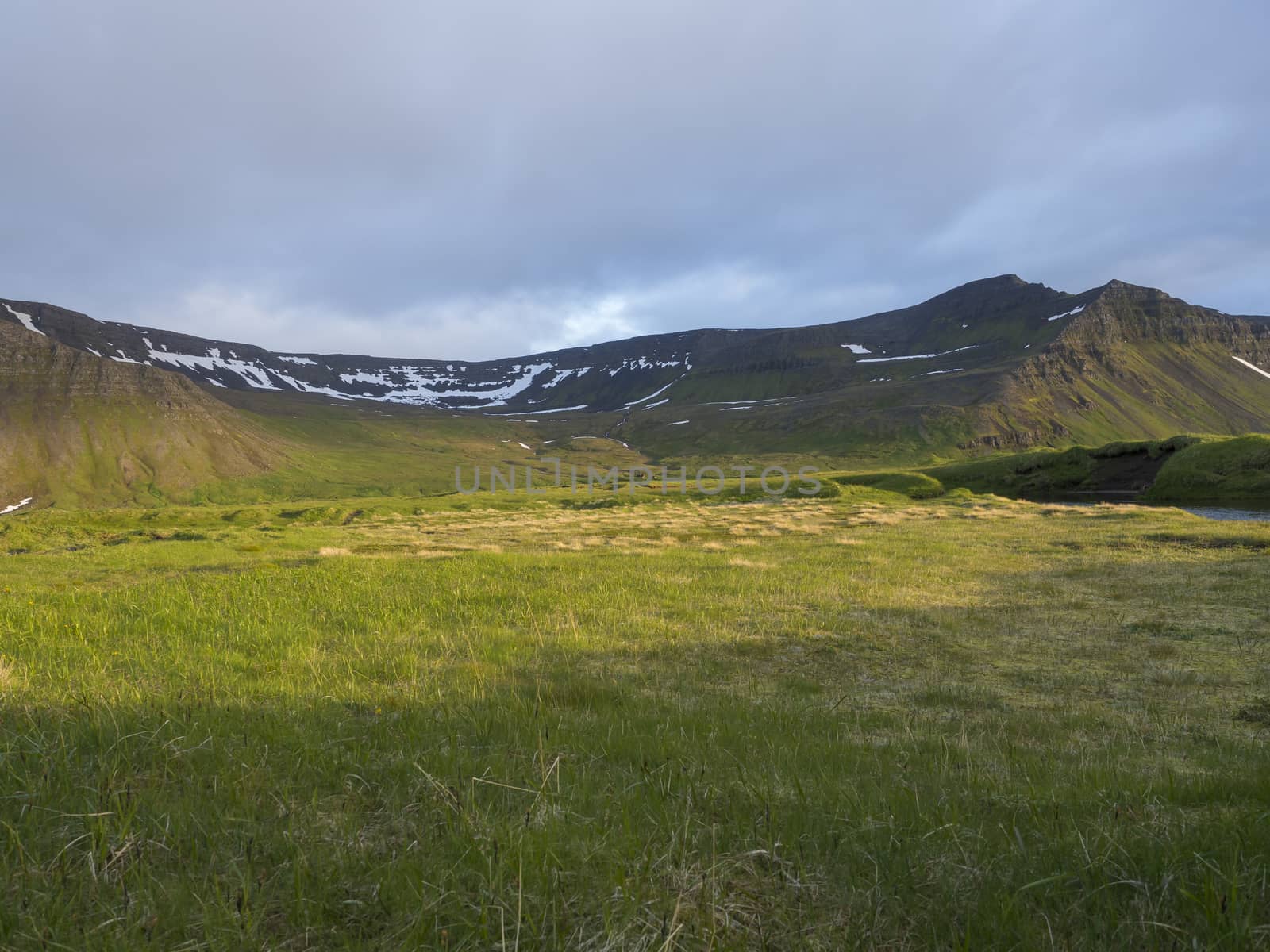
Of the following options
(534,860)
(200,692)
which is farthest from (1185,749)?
(200,692)

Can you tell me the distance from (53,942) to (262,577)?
14649 millimetres

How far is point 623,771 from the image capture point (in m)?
4.83

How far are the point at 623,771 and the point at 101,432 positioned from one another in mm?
204645

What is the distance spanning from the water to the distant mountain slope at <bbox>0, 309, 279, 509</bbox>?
569ft

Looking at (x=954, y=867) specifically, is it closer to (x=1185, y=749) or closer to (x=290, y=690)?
(x=1185, y=749)

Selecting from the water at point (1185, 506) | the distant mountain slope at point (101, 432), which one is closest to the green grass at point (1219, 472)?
the water at point (1185, 506)

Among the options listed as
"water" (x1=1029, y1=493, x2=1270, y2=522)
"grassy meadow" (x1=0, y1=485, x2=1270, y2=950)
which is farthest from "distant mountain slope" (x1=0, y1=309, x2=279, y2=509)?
"water" (x1=1029, y1=493, x2=1270, y2=522)

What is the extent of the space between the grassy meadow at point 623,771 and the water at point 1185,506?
40780mm

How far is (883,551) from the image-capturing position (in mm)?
23703

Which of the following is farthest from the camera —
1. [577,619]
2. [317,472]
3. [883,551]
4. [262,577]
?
[317,472]

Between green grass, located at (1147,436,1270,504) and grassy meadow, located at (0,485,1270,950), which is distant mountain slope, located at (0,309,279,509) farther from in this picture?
green grass, located at (1147,436,1270,504)

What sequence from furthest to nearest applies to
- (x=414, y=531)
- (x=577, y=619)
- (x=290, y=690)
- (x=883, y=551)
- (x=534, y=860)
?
(x=414, y=531), (x=883, y=551), (x=577, y=619), (x=290, y=690), (x=534, y=860)

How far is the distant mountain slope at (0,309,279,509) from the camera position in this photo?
467 ft

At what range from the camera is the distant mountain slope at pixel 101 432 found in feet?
467
